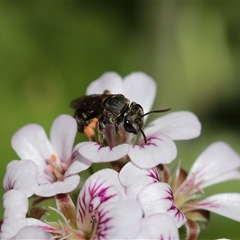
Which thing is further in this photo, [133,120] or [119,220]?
[133,120]

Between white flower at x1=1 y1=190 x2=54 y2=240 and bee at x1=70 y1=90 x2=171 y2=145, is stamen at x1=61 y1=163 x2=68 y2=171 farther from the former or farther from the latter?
white flower at x1=1 y1=190 x2=54 y2=240

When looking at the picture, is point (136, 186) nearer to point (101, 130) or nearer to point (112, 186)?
point (112, 186)

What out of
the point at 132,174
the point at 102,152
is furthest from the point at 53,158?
the point at 132,174

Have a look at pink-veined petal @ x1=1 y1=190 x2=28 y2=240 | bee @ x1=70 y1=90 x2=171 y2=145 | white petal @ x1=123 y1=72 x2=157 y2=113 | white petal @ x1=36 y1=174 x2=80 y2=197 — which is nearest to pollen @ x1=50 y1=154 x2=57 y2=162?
bee @ x1=70 y1=90 x2=171 y2=145

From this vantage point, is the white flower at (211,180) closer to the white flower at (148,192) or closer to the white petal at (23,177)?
the white flower at (148,192)

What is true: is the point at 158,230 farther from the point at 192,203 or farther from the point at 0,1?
the point at 0,1
